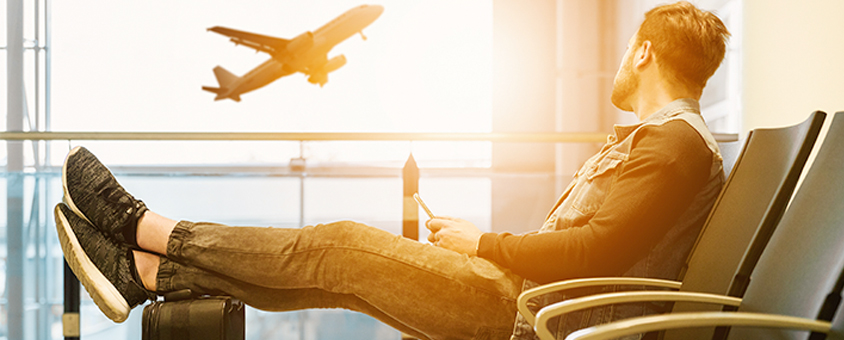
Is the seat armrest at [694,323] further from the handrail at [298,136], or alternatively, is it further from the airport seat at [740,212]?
the handrail at [298,136]

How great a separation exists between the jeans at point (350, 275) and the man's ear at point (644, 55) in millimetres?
537

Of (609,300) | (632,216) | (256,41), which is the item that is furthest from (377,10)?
(609,300)

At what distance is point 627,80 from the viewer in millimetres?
1229

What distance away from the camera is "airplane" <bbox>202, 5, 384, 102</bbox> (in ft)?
17.2

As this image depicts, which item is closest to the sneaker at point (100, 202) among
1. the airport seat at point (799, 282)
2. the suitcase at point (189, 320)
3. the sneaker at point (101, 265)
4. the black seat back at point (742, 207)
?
the sneaker at point (101, 265)

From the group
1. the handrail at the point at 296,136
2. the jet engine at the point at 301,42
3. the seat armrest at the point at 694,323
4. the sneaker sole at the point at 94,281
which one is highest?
the jet engine at the point at 301,42

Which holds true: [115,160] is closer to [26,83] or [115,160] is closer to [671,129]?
[26,83]

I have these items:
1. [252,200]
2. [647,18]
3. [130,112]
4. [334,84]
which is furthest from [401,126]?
[647,18]

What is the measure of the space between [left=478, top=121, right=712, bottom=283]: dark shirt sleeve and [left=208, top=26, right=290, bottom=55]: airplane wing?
5000mm

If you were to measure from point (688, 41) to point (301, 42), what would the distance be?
487cm

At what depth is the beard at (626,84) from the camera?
122 centimetres

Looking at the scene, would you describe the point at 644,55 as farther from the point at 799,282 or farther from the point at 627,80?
the point at 799,282

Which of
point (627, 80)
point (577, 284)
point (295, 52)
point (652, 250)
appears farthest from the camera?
point (295, 52)

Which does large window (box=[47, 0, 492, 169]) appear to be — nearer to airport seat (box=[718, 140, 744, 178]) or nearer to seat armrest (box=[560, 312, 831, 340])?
airport seat (box=[718, 140, 744, 178])
